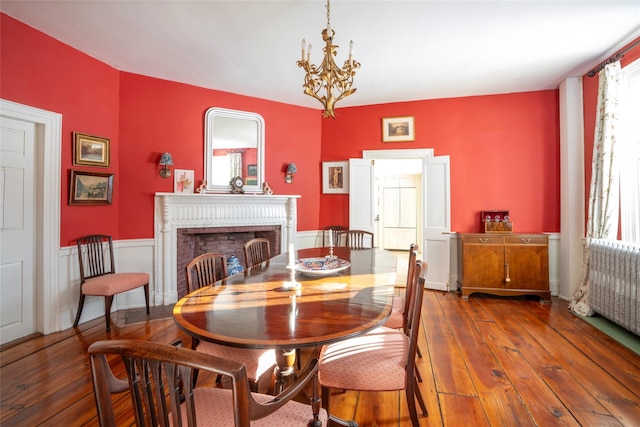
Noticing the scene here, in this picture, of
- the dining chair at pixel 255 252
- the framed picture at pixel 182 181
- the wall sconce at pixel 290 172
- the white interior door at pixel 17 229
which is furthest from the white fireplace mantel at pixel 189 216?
the dining chair at pixel 255 252

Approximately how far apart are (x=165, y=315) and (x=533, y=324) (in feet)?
12.9

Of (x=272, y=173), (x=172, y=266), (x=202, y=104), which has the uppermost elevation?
(x=202, y=104)

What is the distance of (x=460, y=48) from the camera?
3.06 metres

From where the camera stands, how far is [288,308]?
1.41m

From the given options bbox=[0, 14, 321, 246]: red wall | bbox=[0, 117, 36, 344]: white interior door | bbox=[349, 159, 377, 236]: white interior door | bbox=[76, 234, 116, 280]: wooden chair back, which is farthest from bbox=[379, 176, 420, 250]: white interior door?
bbox=[0, 117, 36, 344]: white interior door

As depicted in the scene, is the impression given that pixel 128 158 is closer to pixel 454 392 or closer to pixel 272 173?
pixel 272 173

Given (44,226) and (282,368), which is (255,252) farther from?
(44,226)

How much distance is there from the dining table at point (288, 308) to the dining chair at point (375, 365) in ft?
0.64

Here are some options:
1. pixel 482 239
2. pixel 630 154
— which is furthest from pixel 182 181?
pixel 630 154

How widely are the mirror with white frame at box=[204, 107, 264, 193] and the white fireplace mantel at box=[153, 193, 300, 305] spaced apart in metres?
0.23

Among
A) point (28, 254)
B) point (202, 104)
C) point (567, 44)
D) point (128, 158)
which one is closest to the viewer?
point (28, 254)

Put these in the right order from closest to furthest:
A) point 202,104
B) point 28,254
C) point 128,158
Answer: point 28,254, point 128,158, point 202,104

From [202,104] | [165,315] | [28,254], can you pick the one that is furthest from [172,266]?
[202,104]

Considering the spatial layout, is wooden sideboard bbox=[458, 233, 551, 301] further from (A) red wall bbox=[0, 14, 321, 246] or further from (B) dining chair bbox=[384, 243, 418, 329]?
(A) red wall bbox=[0, 14, 321, 246]
